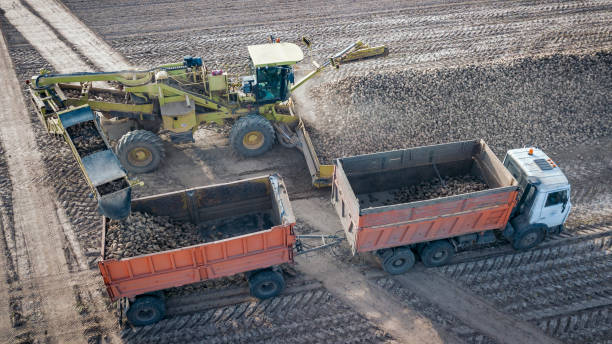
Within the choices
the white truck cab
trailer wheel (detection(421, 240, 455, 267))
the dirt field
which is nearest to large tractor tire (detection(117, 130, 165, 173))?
the dirt field

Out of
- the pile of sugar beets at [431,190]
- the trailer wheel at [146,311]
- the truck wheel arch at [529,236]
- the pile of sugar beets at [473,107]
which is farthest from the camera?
the pile of sugar beets at [473,107]

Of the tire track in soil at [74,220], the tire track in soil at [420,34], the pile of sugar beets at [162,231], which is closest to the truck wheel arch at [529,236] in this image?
the pile of sugar beets at [162,231]

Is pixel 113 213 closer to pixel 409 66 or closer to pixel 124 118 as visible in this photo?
pixel 124 118

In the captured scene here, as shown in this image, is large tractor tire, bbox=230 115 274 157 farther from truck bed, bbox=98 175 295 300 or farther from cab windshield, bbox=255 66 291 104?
truck bed, bbox=98 175 295 300

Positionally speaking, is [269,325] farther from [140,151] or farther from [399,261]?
[140,151]

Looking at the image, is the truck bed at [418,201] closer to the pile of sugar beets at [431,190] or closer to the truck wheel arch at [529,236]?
the pile of sugar beets at [431,190]

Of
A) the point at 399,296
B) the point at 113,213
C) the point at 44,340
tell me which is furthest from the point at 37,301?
the point at 399,296
